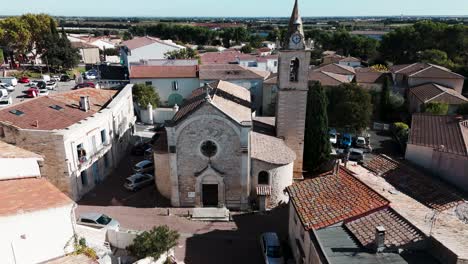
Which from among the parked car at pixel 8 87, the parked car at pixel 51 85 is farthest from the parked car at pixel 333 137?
the parked car at pixel 8 87

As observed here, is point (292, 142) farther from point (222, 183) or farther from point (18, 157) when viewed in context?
point (18, 157)

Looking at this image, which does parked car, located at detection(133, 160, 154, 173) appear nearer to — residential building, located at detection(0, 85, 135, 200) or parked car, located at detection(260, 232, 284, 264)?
residential building, located at detection(0, 85, 135, 200)

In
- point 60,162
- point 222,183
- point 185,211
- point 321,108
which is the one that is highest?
point 321,108

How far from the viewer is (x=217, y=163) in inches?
1141

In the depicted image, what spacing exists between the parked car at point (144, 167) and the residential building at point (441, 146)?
23.9m

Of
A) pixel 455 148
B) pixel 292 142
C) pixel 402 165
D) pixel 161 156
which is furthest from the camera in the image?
pixel 292 142

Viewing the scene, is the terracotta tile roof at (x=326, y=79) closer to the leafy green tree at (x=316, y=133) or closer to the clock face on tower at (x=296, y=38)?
the leafy green tree at (x=316, y=133)

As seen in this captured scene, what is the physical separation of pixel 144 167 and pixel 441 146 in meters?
26.3

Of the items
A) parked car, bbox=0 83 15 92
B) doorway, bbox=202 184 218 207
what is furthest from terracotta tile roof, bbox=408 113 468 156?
parked car, bbox=0 83 15 92

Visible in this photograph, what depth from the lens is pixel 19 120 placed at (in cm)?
3080

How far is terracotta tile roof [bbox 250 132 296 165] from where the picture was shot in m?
29.5

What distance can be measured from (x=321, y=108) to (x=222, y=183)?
13582 millimetres

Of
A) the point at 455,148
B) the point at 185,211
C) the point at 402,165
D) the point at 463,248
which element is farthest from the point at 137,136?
the point at 463,248

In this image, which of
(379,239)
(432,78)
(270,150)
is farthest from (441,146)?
(432,78)
